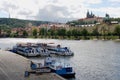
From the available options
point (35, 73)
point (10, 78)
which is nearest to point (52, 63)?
point (35, 73)

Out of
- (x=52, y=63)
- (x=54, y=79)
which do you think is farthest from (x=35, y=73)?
(x=52, y=63)

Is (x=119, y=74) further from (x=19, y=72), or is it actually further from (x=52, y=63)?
(x=19, y=72)

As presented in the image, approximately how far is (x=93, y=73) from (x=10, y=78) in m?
21.7

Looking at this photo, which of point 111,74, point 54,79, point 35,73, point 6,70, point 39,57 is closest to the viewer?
point 54,79

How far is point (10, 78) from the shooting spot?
51812 mm

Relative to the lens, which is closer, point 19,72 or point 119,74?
point 19,72

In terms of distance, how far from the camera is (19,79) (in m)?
50.8

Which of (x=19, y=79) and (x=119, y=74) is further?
(x=119, y=74)

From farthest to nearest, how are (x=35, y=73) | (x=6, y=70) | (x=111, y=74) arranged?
1. (x=111, y=74)
2. (x=6, y=70)
3. (x=35, y=73)

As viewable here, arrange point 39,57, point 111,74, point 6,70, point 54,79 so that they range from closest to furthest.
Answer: point 54,79 → point 6,70 → point 111,74 → point 39,57

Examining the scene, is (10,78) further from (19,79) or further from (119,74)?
(119,74)

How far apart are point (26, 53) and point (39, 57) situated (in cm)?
599

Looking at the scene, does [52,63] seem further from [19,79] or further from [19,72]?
[19,79]

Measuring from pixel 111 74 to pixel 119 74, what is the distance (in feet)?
5.62
